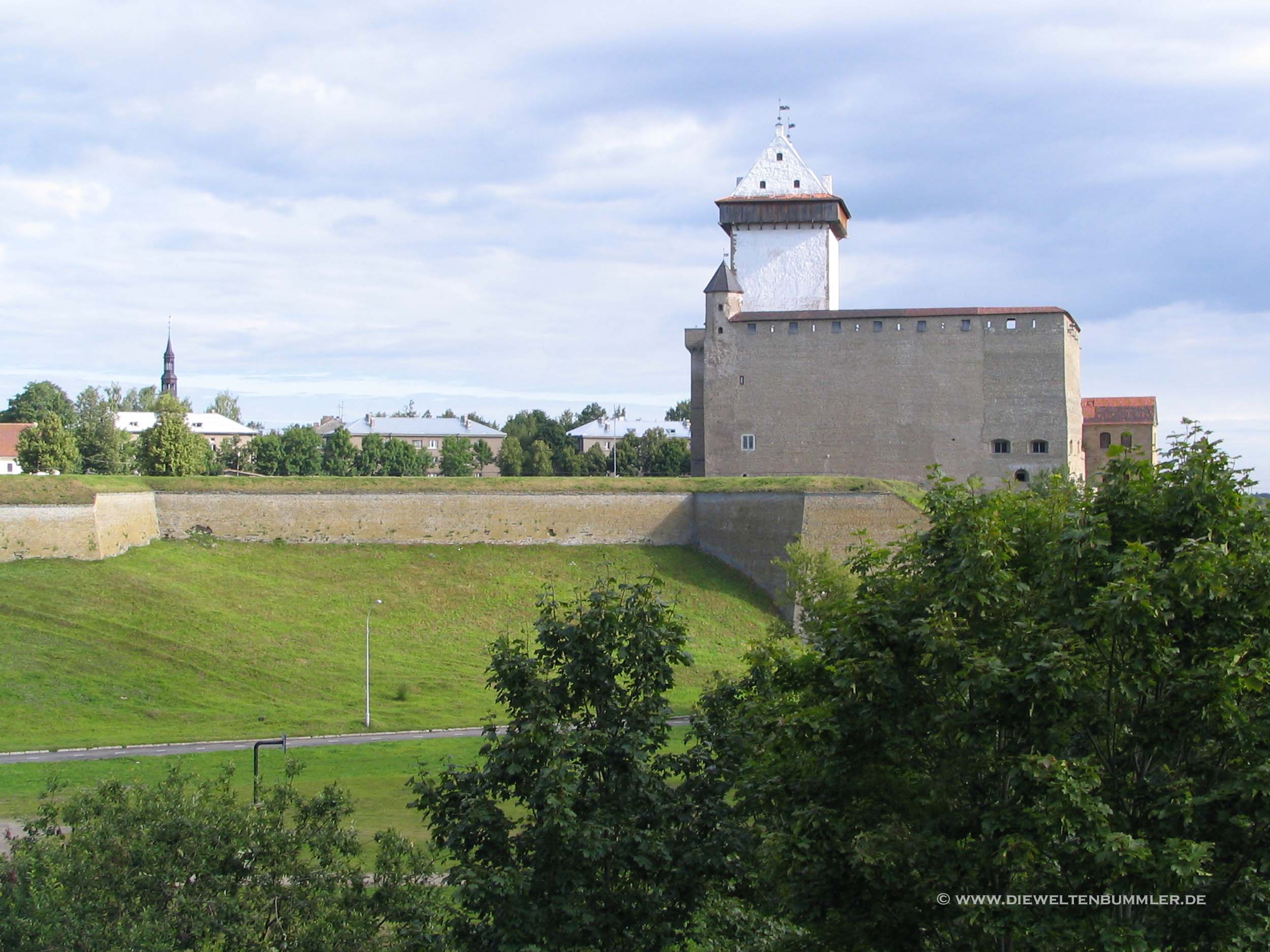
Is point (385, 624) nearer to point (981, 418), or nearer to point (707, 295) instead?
point (707, 295)

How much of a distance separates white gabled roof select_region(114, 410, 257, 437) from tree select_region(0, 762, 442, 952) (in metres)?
93.0

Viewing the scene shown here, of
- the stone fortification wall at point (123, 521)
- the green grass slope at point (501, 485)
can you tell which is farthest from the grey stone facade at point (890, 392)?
the stone fortification wall at point (123, 521)

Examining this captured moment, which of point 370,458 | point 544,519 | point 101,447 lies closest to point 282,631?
point 544,519

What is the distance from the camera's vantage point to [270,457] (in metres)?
78.4

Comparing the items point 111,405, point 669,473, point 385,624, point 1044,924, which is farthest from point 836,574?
point 111,405

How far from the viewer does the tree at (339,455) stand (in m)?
79.2

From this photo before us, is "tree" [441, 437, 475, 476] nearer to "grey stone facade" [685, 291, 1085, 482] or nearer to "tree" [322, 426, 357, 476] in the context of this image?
"tree" [322, 426, 357, 476]

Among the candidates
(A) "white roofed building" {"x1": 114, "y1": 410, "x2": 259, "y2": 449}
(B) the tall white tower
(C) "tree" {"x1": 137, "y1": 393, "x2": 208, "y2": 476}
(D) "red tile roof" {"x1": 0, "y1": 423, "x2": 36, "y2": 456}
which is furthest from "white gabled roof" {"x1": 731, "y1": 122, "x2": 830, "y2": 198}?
(A) "white roofed building" {"x1": 114, "y1": 410, "x2": 259, "y2": 449}

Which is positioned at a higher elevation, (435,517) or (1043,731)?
(435,517)

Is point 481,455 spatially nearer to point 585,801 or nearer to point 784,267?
point 784,267

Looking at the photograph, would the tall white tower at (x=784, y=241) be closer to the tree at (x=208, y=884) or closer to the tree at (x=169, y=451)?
the tree at (x=169, y=451)

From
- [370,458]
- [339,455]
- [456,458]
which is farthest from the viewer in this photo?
[456,458]

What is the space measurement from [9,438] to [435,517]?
1791 inches

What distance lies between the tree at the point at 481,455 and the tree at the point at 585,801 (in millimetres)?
81164
